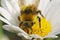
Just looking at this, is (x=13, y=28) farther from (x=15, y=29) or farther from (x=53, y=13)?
(x=53, y=13)

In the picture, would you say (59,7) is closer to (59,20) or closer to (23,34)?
(59,20)

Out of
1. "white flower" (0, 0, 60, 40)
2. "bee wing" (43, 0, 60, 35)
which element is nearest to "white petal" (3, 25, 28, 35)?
"white flower" (0, 0, 60, 40)

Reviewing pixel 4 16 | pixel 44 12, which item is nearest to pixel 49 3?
pixel 44 12

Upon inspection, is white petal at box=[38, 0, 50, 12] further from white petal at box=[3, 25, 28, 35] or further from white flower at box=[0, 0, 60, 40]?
white petal at box=[3, 25, 28, 35]

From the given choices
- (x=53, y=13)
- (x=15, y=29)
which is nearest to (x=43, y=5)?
(x=53, y=13)

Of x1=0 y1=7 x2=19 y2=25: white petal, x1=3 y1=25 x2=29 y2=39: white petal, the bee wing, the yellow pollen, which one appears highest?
the bee wing

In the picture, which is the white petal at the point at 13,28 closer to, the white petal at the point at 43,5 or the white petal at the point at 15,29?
the white petal at the point at 15,29
